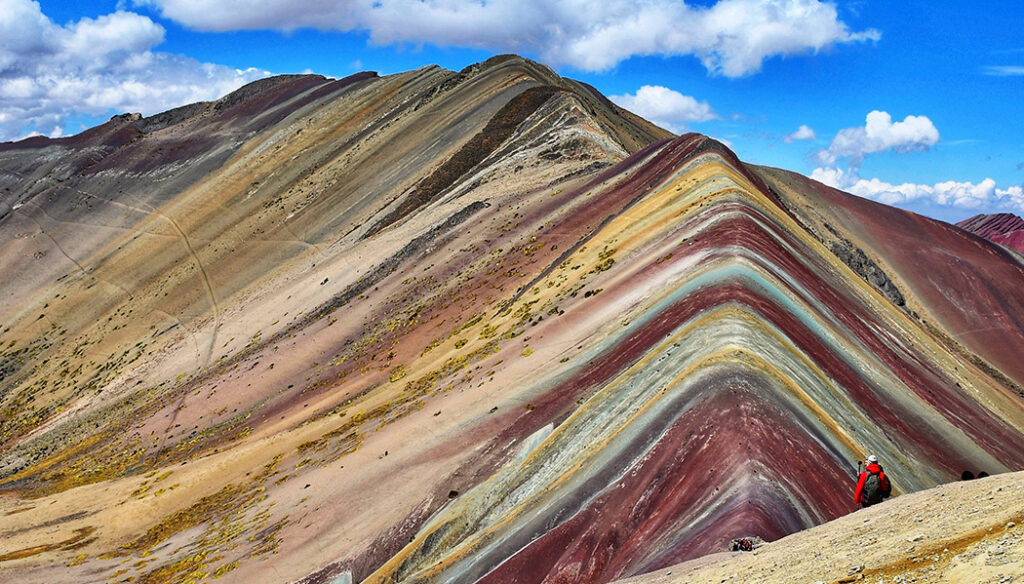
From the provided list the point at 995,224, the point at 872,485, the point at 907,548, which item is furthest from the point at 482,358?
the point at 995,224

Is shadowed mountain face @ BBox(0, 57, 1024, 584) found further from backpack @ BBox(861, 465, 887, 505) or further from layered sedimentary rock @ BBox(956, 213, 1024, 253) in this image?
layered sedimentary rock @ BBox(956, 213, 1024, 253)

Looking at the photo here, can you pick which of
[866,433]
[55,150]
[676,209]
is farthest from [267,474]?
[55,150]

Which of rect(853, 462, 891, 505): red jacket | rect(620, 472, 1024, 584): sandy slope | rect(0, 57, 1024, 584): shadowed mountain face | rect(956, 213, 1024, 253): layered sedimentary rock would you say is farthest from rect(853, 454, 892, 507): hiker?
rect(956, 213, 1024, 253): layered sedimentary rock

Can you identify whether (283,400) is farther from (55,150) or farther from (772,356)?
(55,150)

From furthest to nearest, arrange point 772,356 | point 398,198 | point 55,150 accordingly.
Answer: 1. point 55,150
2. point 398,198
3. point 772,356

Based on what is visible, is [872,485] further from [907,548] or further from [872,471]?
[907,548]

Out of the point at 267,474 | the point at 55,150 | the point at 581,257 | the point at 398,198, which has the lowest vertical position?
the point at 267,474

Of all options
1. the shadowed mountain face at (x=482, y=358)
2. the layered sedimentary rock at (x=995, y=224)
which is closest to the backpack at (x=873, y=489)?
the shadowed mountain face at (x=482, y=358)
